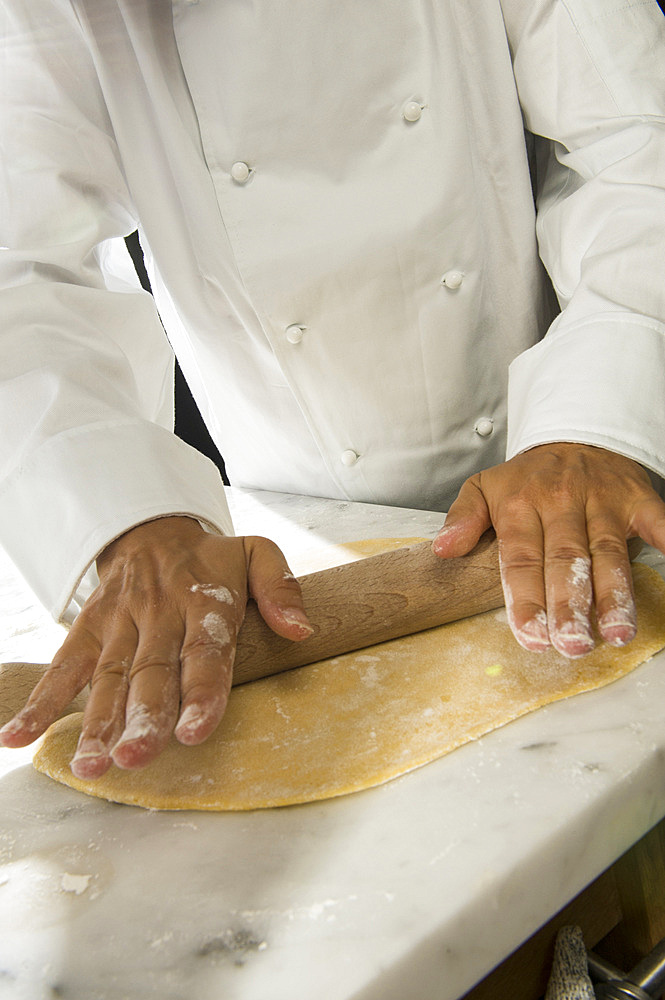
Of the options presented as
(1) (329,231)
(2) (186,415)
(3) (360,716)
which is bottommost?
(2) (186,415)

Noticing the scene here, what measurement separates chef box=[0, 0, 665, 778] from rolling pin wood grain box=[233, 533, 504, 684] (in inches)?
1.4

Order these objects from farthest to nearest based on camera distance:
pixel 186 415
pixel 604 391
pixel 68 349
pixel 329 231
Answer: pixel 186 415 < pixel 329 231 < pixel 68 349 < pixel 604 391

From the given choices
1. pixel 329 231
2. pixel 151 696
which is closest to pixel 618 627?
pixel 151 696

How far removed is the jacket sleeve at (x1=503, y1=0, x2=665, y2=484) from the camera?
91 cm

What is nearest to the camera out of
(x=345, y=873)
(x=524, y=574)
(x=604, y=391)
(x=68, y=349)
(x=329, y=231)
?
(x=345, y=873)

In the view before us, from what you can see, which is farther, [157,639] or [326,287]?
[326,287]

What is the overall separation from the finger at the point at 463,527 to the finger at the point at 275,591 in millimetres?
181

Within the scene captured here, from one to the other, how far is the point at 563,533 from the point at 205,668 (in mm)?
389

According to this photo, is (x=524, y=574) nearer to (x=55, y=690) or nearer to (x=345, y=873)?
(x=345, y=873)

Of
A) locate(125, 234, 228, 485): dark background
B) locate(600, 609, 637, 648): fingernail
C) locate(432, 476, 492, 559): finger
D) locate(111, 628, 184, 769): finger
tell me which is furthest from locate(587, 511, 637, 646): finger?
locate(125, 234, 228, 485): dark background

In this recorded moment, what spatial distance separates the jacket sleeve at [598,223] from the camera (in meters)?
0.91

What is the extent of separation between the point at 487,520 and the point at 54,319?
0.69 m

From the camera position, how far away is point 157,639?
74cm

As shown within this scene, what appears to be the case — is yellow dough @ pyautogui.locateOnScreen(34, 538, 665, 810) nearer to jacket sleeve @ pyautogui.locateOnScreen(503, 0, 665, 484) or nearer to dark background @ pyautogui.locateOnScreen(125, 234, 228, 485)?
jacket sleeve @ pyautogui.locateOnScreen(503, 0, 665, 484)
